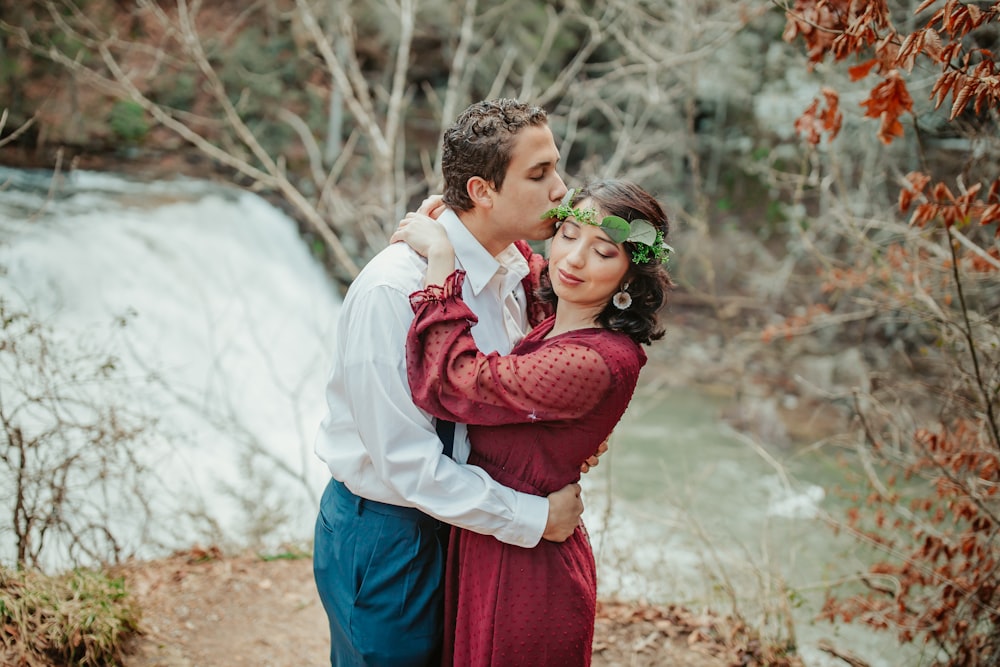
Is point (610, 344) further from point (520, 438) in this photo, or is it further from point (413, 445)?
point (413, 445)

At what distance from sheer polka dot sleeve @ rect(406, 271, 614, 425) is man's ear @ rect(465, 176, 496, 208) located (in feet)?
1.12

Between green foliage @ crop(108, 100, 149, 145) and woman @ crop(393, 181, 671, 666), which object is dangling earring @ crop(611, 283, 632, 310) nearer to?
woman @ crop(393, 181, 671, 666)

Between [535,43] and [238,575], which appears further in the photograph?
[535,43]

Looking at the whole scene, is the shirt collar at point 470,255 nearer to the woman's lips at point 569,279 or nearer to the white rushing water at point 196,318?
the woman's lips at point 569,279

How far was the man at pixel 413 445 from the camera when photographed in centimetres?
203

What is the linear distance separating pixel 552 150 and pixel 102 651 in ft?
8.37

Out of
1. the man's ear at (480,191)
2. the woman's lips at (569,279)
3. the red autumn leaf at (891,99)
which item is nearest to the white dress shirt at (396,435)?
the man's ear at (480,191)

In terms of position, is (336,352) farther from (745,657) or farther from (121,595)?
(745,657)

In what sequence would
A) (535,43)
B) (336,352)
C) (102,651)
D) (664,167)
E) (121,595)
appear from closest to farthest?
1. (336,352)
2. (102,651)
3. (121,595)
4. (535,43)
5. (664,167)

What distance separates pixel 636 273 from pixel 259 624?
2833 mm

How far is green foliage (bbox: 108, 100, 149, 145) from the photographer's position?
1212 centimetres

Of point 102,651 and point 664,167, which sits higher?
point 664,167

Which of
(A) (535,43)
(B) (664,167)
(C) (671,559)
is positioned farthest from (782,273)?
(C) (671,559)

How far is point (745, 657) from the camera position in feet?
12.6
